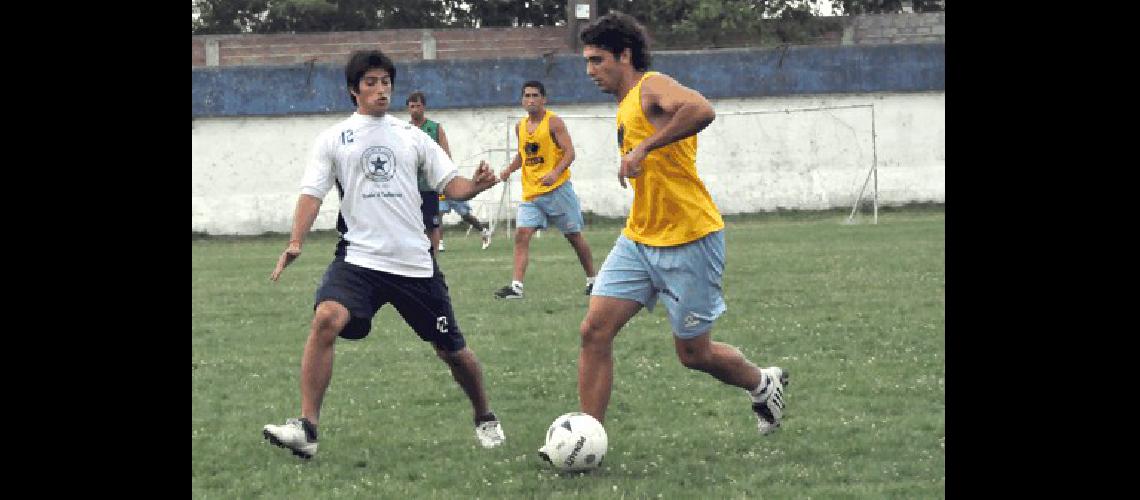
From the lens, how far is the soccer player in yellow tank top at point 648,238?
7.10 meters

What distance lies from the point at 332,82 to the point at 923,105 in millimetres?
11454

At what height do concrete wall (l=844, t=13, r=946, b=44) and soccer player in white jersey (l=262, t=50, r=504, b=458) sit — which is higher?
concrete wall (l=844, t=13, r=946, b=44)

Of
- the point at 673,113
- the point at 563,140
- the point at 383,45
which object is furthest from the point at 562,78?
the point at 673,113

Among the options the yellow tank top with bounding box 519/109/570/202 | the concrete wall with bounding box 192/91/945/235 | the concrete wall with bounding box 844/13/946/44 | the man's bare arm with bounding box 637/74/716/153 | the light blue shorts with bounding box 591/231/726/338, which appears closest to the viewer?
the man's bare arm with bounding box 637/74/716/153

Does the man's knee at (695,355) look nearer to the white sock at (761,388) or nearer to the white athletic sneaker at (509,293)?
the white sock at (761,388)

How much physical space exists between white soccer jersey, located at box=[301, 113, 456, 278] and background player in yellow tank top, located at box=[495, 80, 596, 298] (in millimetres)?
6307

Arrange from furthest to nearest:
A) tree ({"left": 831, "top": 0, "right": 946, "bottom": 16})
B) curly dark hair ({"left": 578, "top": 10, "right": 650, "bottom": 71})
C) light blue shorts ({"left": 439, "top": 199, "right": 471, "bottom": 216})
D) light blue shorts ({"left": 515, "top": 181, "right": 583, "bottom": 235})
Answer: tree ({"left": 831, "top": 0, "right": 946, "bottom": 16}), light blue shorts ({"left": 439, "top": 199, "right": 471, "bottom": 216}), light blue shorts ({"left": 515, "top": 181, "right": 583, "bottom": 235}), curly dark hair ({"left": 578, "top": 10, "right": 650, "bottom": 71})

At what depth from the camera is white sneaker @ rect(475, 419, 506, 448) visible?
7.48 meters

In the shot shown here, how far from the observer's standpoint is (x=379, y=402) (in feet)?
28.9

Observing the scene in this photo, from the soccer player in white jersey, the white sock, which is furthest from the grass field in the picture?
the soccer player in white jersey

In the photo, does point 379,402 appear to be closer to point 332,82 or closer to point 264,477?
point 264,477

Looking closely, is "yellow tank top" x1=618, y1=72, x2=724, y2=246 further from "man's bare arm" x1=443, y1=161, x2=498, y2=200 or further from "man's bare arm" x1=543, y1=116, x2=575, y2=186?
"man's bare arm" x1=543, y1=116, x2=575, y2=186

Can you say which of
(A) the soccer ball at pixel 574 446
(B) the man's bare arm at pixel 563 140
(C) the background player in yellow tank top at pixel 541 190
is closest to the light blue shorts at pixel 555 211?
(C) the background player in yellow tank top at pixel 541 190
